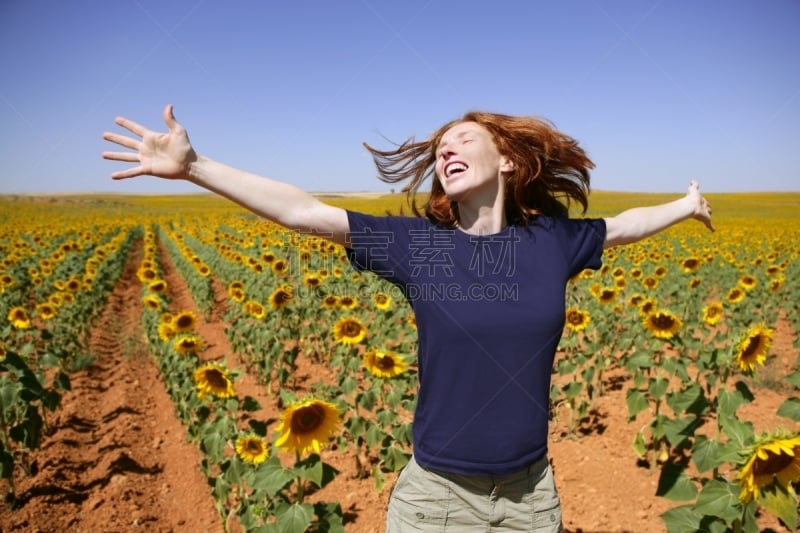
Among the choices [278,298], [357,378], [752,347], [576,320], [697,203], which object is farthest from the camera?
[278,298]

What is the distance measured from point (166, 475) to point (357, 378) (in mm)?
2554

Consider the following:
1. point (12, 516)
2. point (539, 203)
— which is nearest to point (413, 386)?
point (539, 203)

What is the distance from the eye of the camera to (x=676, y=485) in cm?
256

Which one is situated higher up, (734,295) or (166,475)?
(734,295)

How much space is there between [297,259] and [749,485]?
40.2 feet

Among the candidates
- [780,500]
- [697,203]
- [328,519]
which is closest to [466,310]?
[780,500]

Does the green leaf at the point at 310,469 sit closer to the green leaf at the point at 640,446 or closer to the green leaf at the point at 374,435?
the green leaf at the point at 374,435

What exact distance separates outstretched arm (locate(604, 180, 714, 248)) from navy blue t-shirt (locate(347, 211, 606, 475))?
581 mm

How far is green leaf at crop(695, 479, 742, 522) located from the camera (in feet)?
7.09

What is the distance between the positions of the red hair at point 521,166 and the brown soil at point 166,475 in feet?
9.18

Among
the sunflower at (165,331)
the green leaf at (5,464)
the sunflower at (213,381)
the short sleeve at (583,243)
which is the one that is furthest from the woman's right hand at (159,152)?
the sunflower at (165,331)

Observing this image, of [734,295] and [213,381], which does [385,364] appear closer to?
[213,381]

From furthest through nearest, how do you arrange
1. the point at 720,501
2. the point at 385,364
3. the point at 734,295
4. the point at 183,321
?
the point at 734,295 < the point at 183,321 < the point at 385,364 < the point at 720,501

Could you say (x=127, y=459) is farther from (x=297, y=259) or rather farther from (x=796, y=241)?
(x=796, y=241)
